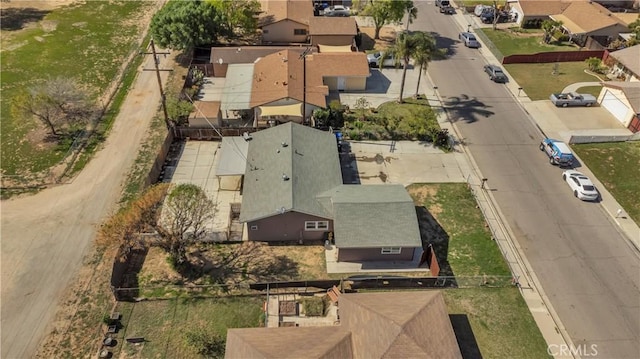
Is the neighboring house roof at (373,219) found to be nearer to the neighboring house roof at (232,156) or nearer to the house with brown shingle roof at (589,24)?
the neighboring house roof at (232,156)

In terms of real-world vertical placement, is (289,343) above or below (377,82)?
below

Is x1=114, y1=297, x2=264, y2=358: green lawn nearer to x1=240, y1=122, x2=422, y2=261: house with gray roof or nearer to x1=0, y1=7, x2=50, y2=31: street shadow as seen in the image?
x1=240, y1=122, x2=422, y2=261: house with gray roof

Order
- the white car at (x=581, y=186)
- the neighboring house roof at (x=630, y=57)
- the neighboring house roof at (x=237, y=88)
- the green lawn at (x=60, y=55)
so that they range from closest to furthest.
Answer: the white car at (x=581, y=186)
the green lawn at (x=60, y=55)
the neighboring house roof at (x=237, y=88)
the neighboring house roof at (x=630, y=57)

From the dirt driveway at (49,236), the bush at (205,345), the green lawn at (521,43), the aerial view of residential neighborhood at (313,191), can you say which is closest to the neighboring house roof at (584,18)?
the aerial view of residential neighborhood at (313,191)

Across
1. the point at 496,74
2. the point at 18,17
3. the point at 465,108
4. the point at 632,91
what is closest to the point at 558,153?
the point at 465,108

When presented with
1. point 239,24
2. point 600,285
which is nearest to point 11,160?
point 239,24

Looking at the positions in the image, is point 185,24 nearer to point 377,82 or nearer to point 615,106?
point 377,82
